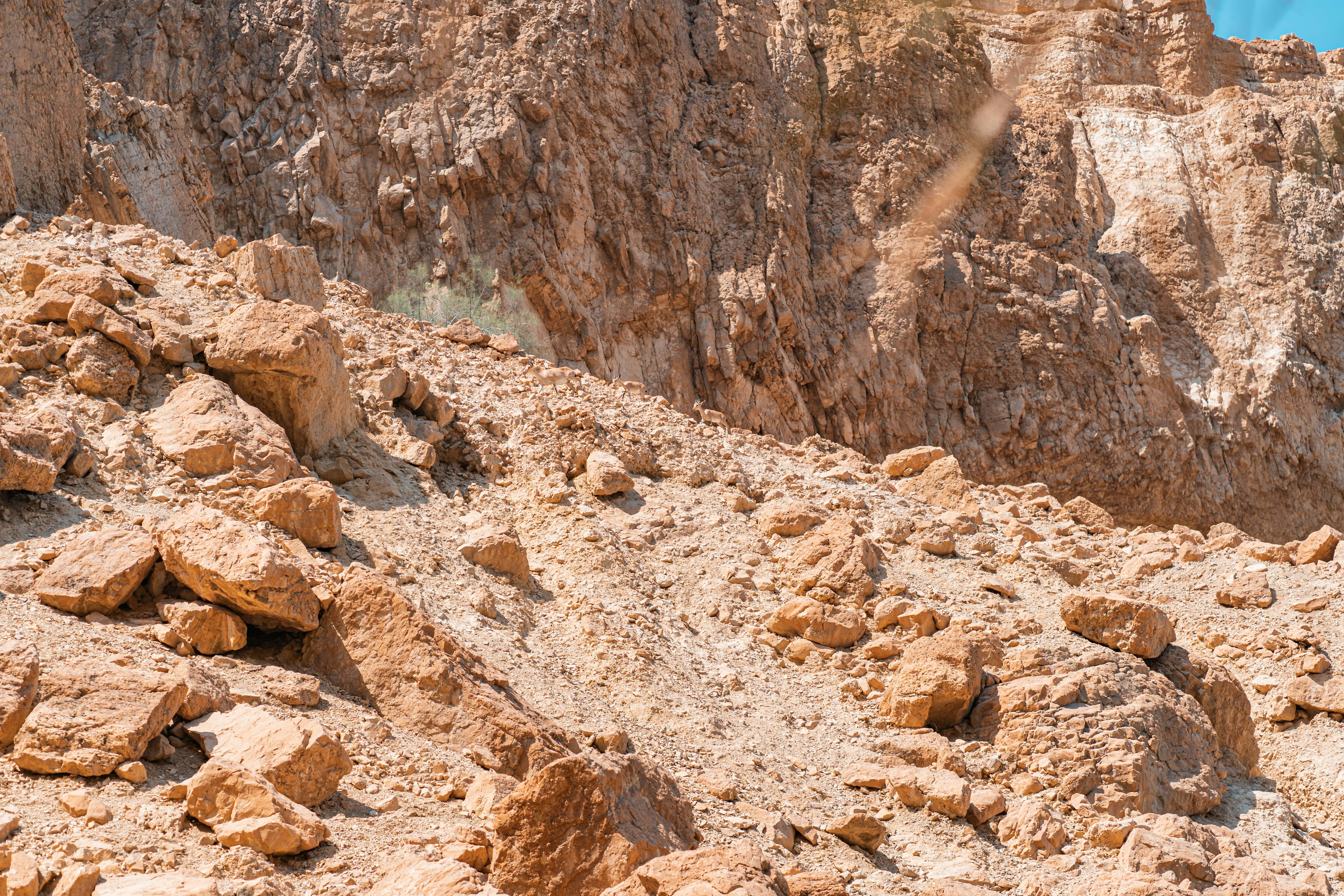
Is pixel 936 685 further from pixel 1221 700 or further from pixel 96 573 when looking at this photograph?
pixel 96 573

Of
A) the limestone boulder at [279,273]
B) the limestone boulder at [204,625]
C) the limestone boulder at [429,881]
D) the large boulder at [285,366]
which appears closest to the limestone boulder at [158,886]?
the limestone boulder at [429,881]

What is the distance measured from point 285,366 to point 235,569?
2779 millimetres

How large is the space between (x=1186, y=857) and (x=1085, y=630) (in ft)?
9.49

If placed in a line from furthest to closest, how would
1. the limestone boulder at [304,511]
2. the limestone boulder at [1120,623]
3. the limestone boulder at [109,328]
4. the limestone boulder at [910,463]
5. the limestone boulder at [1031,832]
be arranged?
the limestone boulder at [910,463] → the limestone boulder at [1120,623] → the limestone boulder at [109,328] → the limestone boulder at [304,511] → the limestone boulder at [1031,832]

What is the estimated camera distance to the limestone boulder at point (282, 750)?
4.52 m

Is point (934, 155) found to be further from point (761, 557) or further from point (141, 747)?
point (141, 747)

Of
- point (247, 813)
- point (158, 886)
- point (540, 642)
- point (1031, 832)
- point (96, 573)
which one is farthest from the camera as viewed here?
point (540, 642)

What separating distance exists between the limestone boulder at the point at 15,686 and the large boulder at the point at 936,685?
17.0 feet

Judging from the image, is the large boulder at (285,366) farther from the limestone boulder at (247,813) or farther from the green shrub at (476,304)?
the green shrub at (476,304)

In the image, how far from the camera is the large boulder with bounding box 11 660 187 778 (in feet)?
13.9

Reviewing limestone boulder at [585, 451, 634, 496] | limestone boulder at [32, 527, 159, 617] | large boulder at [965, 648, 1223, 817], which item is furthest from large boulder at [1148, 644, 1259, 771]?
limestone boulder at [32, 527, 159, 617]

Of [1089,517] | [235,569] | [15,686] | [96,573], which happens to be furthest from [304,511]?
[1089,517]

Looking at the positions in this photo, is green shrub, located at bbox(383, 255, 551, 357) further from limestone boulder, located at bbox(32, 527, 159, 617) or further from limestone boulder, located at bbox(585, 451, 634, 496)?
limestone boulder, located at bbox(32, 527, 159, 617)

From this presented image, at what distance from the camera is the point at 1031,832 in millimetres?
6730
